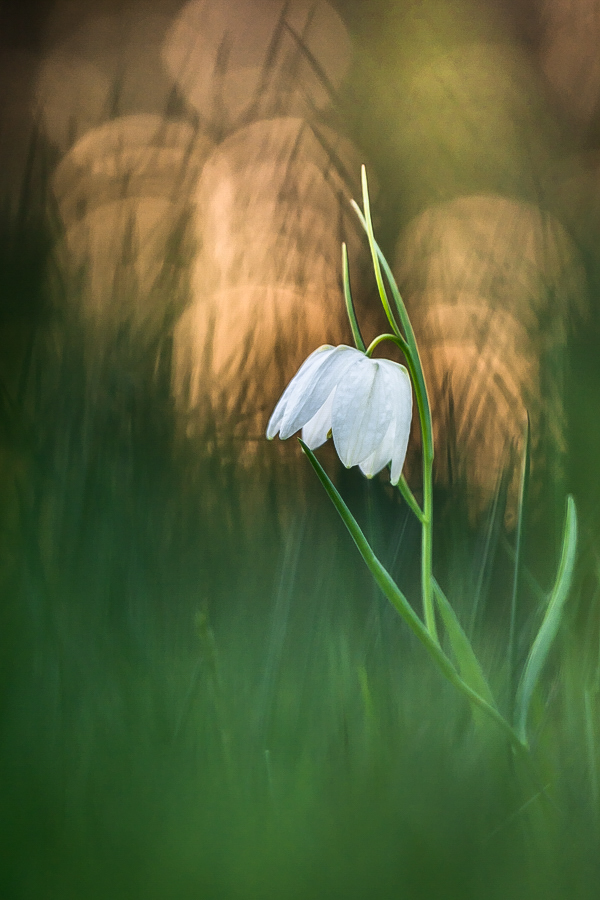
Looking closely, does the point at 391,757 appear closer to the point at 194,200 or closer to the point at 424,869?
the point at 424,869

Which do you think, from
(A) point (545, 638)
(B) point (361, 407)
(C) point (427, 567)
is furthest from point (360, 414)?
(A) point (545, 638)

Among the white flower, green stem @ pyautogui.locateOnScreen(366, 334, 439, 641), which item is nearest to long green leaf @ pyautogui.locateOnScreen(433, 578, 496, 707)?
green stem @ pyautogui.locateOnScreen(366, 334, 439, 641)

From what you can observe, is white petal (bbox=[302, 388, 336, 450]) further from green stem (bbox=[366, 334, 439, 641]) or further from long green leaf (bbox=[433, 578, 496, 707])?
long green leaf (bbox=[433, 578, 496, 707])

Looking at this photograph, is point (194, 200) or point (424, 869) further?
point (194, 200)

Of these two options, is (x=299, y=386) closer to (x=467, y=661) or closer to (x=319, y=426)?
(x=319, y=426)

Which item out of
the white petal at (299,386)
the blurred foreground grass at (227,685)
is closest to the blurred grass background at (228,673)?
the blurred foreground grass at (227,685)

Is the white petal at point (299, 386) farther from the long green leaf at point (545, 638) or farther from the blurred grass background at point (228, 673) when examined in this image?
the long green leaf at point (545, 638)

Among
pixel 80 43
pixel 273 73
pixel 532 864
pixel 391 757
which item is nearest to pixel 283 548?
pixel 391 757
